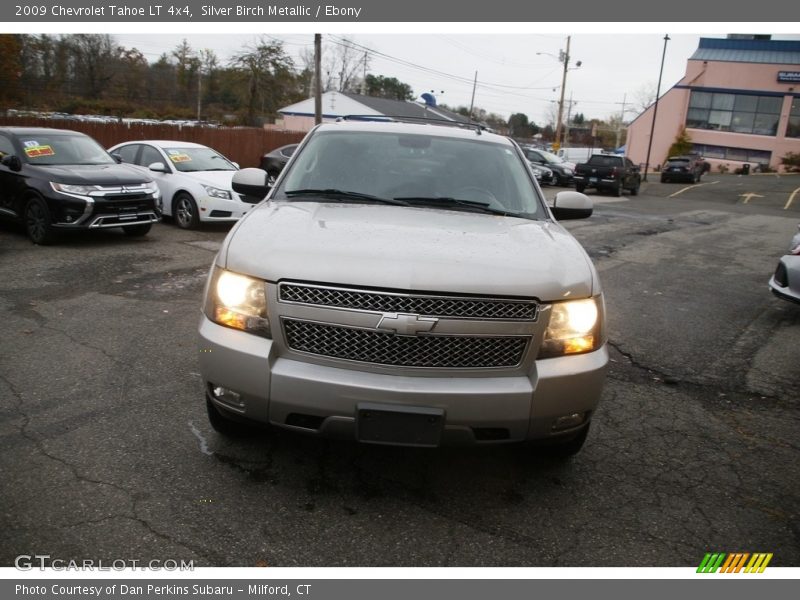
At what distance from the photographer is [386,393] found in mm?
2670

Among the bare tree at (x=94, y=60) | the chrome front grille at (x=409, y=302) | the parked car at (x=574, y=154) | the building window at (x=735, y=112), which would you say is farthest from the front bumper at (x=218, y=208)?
the bare tree at (x=94, y=60)

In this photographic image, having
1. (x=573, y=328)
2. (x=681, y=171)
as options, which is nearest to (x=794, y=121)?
(x=681, y=171)

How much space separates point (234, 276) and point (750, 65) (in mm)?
55524

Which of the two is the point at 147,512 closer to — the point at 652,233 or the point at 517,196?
the point at 517,196

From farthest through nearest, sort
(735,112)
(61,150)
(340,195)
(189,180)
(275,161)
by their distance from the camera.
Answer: (735,112) → (275,161) → (189,180) → (61,150) → (340,195)

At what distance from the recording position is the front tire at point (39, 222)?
8828 mm

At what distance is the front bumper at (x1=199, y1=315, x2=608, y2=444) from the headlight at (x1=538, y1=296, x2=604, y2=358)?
0.05 meters

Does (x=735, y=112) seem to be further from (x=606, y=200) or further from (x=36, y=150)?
(x=36, y=150)

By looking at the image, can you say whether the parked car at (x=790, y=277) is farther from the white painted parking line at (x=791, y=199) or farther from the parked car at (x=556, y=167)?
the parked car at (x=556, y=167)

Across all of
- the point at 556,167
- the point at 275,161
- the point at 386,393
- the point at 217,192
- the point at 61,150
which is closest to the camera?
the point at 386,393

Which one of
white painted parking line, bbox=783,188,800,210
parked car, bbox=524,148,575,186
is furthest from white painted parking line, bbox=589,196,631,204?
white painted parking line, bbox=783,188,800,210

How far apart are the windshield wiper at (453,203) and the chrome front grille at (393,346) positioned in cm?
128

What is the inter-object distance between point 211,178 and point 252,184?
23.0 feet

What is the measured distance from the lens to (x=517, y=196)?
409 cm
